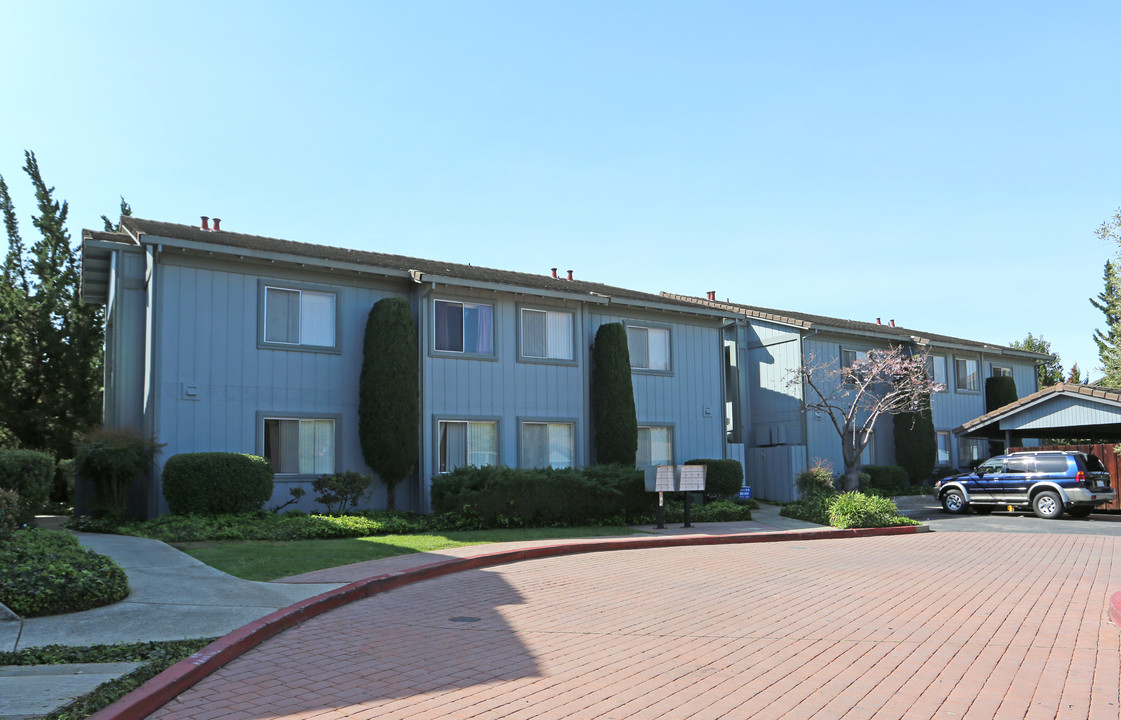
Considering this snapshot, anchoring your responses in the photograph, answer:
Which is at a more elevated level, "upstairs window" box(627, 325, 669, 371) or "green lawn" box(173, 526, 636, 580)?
"upstairs window" box(627, 325, 669, 371)

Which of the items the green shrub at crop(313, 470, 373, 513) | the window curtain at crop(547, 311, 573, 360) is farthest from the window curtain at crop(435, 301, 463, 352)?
the green shrub at crop(313, 470, 373, 513)

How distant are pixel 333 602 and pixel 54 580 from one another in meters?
2.63

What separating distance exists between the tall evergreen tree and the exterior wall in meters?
10.5

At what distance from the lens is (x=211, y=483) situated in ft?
52.0

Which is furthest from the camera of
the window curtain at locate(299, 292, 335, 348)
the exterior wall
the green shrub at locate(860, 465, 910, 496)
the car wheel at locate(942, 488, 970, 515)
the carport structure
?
the green shrub at locate(860, 465, 910, 496)

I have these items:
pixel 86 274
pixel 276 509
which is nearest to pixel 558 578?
pixel 276 509

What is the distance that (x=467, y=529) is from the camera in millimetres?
16984

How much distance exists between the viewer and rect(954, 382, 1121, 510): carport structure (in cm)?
2423

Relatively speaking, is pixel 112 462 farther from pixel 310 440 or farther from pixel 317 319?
pixel 317 319

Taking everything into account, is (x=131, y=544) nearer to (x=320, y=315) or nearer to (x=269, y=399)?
(x=269, y=399)

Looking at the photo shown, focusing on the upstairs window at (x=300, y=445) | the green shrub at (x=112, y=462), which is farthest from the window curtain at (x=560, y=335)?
the green shrub at (x=112, y=462)

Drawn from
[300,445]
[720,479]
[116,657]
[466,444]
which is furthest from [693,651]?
[720,479]

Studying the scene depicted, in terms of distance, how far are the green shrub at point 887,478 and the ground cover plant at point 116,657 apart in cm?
2503

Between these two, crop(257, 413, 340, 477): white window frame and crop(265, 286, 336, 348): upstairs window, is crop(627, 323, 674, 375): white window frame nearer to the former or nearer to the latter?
crop(265, 286, 336, 348): upstairs window
